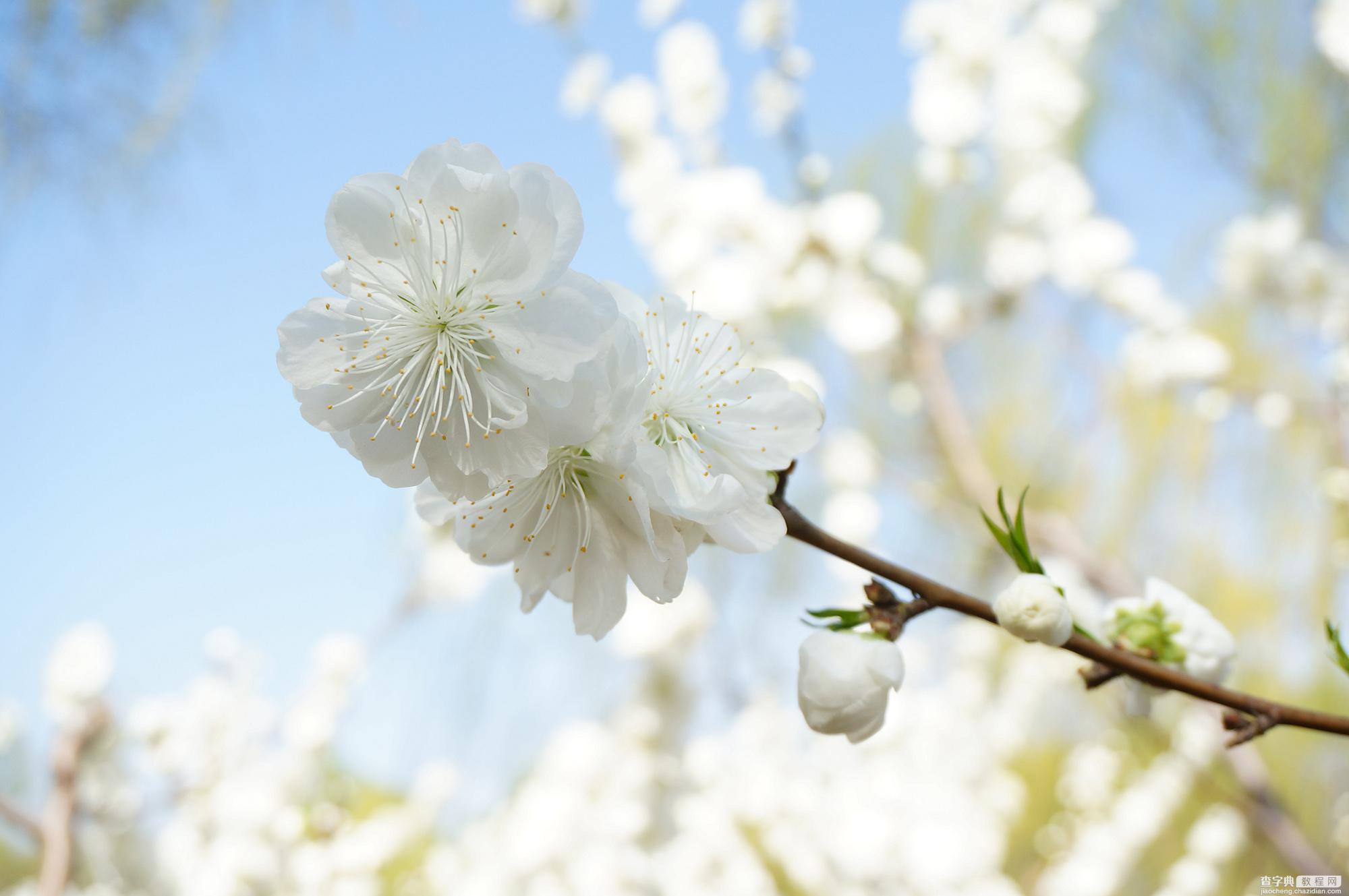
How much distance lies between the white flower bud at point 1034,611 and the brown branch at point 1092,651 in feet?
0.04

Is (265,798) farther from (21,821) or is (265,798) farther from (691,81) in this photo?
(691,81)

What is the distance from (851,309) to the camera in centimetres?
172

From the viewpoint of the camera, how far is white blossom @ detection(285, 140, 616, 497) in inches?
12.0

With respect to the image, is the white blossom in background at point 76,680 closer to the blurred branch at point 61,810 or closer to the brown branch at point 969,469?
the blurred branch at point 61,810

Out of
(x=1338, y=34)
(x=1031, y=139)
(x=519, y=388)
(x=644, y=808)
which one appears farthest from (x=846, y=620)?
(x=1031, y=139)

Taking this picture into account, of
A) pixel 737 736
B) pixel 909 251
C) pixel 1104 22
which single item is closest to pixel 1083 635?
pixel 737 736

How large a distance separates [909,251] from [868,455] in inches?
24.4

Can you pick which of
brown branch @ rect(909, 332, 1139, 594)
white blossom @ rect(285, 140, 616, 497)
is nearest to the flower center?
white blossom @ rect(285, 140, 616, 497)

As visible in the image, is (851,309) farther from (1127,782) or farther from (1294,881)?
(1127,782)

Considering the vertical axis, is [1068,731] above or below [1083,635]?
above

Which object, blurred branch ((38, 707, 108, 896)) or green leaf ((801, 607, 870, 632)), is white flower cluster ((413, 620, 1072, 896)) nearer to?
blurred branch ((38, 707, 108, 896))

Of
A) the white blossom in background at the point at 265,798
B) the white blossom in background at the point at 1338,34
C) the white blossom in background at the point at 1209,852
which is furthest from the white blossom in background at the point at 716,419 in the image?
the white blossom in background at the point at 1209,852

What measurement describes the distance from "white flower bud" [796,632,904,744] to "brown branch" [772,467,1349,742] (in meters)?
0.03

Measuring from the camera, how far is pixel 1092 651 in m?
0.37
